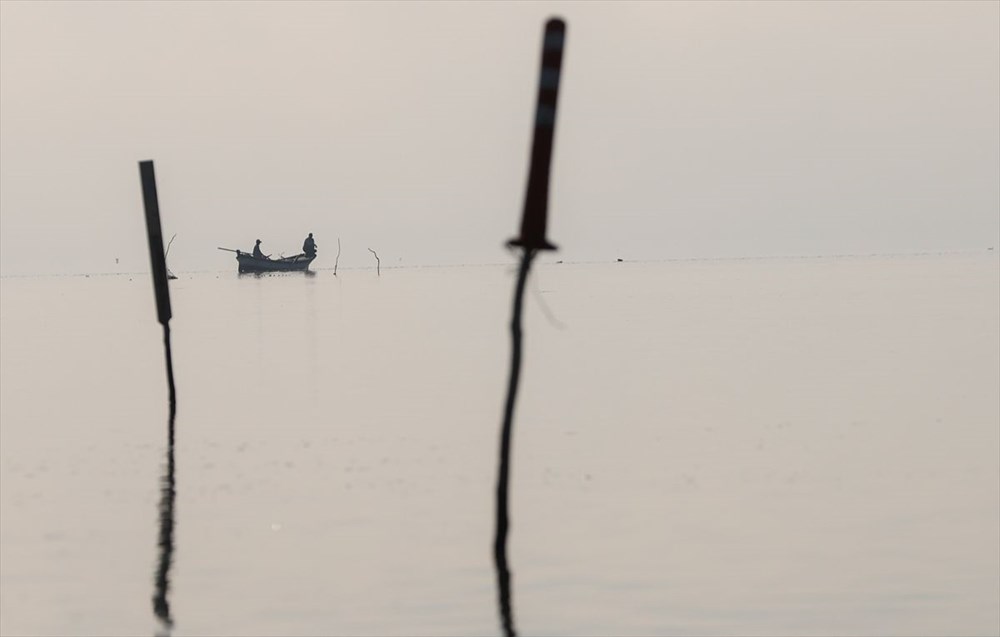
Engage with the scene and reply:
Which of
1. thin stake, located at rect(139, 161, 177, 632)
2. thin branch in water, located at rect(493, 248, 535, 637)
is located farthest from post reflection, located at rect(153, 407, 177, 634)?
thin branch in water, located at rect(493, 248, 535, 637)

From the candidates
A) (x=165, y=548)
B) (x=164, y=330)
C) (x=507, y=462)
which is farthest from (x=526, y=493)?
(x=164, y=330)

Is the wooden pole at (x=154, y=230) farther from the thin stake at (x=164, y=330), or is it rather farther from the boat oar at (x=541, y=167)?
the boat oar at (x=541, y=167)

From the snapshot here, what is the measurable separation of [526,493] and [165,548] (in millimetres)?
6966

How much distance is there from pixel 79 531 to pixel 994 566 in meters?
12.6

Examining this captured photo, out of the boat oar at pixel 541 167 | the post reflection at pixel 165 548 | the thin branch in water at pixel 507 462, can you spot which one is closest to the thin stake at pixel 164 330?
the post reflection at pixel 165 548

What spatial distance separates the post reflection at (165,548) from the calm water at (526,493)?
0.45 ft

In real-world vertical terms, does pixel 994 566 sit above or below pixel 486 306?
above

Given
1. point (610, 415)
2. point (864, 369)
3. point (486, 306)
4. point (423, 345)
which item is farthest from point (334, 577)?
point (486, 306)

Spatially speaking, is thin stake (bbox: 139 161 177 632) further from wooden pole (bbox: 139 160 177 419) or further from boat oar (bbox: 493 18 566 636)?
boat oar (bbox: 493 18 566 636)

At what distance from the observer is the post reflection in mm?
18797

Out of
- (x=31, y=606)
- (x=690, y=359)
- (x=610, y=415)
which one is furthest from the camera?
(x=690, y=359)

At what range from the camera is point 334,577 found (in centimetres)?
2047

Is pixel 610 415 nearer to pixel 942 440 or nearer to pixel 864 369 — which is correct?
pixel 942 440

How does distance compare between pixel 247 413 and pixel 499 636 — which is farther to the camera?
pixel 247 413
